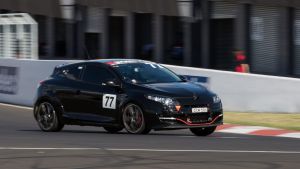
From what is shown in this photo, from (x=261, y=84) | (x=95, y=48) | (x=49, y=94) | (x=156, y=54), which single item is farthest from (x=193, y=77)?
(x=95, y=48)

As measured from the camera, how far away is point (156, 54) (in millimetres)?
33750

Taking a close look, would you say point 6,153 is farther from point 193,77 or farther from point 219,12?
point 219,12

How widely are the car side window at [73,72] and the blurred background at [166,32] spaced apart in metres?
10.7

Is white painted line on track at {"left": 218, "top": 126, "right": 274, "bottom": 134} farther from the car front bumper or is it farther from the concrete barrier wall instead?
the concrete barrier wall

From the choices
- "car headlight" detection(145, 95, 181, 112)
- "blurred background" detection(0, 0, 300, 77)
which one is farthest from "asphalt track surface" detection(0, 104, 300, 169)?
"blurred background" detection(0, 0, 300, 77)

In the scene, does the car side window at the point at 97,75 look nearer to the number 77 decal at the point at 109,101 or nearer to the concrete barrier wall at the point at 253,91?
the number 77 decal at the point at 109,101

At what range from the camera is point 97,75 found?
15.8m

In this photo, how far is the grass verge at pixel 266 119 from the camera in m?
18.0

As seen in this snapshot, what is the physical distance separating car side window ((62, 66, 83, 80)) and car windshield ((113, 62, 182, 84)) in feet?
3.03

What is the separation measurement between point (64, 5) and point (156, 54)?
22.1ft

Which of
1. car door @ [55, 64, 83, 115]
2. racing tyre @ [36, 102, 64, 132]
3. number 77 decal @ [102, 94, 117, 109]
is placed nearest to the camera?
number 77 decal @ [102, 94, 117, 109]

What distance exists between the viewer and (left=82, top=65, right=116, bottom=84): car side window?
15.6 meters

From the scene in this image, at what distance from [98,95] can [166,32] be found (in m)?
18.2

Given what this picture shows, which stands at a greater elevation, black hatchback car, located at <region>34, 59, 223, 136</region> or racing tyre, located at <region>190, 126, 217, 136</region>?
black hatchback car, located at <region>34, 59, 223, 136</region>
